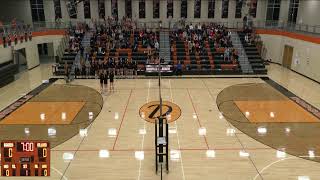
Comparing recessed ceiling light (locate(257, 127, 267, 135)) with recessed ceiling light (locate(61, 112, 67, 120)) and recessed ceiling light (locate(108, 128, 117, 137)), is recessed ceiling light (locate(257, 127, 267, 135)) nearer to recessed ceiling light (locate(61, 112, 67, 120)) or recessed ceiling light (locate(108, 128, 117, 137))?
recessed ceiling light (locate(108, 128, 117, 137))

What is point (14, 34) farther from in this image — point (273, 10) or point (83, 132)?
point (273, 10)

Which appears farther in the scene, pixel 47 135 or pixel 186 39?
pixel 186 39

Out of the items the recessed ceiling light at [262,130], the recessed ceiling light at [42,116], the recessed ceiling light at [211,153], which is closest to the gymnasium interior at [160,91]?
the recessed ceiling light at [211,153]

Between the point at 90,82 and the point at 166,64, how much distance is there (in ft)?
24.3

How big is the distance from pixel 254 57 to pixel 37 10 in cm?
2676

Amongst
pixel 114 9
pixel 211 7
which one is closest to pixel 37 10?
pixel 114 9

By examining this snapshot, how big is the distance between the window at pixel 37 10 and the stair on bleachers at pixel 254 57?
24.4m

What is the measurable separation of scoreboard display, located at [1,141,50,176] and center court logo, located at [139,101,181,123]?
8.99m

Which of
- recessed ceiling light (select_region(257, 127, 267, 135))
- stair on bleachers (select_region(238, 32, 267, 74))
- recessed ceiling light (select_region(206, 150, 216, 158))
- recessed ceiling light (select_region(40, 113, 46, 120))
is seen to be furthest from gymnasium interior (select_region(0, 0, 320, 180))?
recessed ceiling light (select_region(40, 113, 46, 120))

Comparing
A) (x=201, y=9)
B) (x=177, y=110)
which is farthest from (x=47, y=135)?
(x=201, y=9)

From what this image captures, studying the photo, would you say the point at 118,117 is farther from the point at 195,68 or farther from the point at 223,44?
the point at 223,44

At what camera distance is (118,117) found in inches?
679

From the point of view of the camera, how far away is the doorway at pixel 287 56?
102 ft

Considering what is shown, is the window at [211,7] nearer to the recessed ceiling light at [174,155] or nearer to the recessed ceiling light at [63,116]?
the recessed ceiling light at [63,116]
